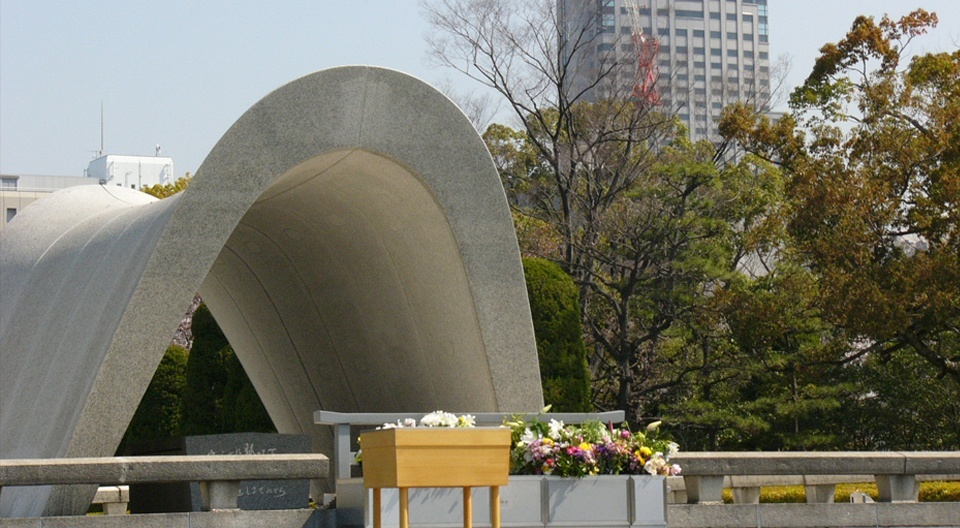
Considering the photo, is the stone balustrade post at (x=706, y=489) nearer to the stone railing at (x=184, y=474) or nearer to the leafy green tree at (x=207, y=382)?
the stone railing at (x=184, y=474)

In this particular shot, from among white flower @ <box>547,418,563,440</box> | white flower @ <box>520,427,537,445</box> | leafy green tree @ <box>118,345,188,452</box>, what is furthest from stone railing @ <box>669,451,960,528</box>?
leafy green tree @ <box>118,345,188,452</box>

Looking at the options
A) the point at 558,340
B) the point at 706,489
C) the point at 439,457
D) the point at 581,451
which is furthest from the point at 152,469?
the point at 558,340

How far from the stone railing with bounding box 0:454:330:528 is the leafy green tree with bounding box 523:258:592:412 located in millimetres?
9839

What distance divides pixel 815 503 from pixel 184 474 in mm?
4878

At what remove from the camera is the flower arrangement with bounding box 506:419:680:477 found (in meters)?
8.59

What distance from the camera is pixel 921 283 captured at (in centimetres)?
1988

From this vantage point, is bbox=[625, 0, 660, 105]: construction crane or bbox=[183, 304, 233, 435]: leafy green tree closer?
bbox=[183, 304, 233, 435]: leafy green tree

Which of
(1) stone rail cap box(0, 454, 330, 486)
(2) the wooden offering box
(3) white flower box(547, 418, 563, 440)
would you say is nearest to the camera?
(2) the wooden offering box

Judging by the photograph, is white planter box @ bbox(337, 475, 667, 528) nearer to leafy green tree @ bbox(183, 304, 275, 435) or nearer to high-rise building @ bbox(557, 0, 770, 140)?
leafy green tree @ bbox(183, 304, 275, 435)

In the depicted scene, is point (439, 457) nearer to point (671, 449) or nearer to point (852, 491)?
point (671, 449)

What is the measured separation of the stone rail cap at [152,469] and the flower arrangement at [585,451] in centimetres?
150

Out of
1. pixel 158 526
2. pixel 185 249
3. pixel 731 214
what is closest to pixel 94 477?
pixel 158 526

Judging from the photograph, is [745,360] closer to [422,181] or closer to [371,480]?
[422,181]

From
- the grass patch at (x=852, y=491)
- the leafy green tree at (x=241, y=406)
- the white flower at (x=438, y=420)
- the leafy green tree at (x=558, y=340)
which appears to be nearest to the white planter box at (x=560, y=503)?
the white flower at (x=438, y=420)
